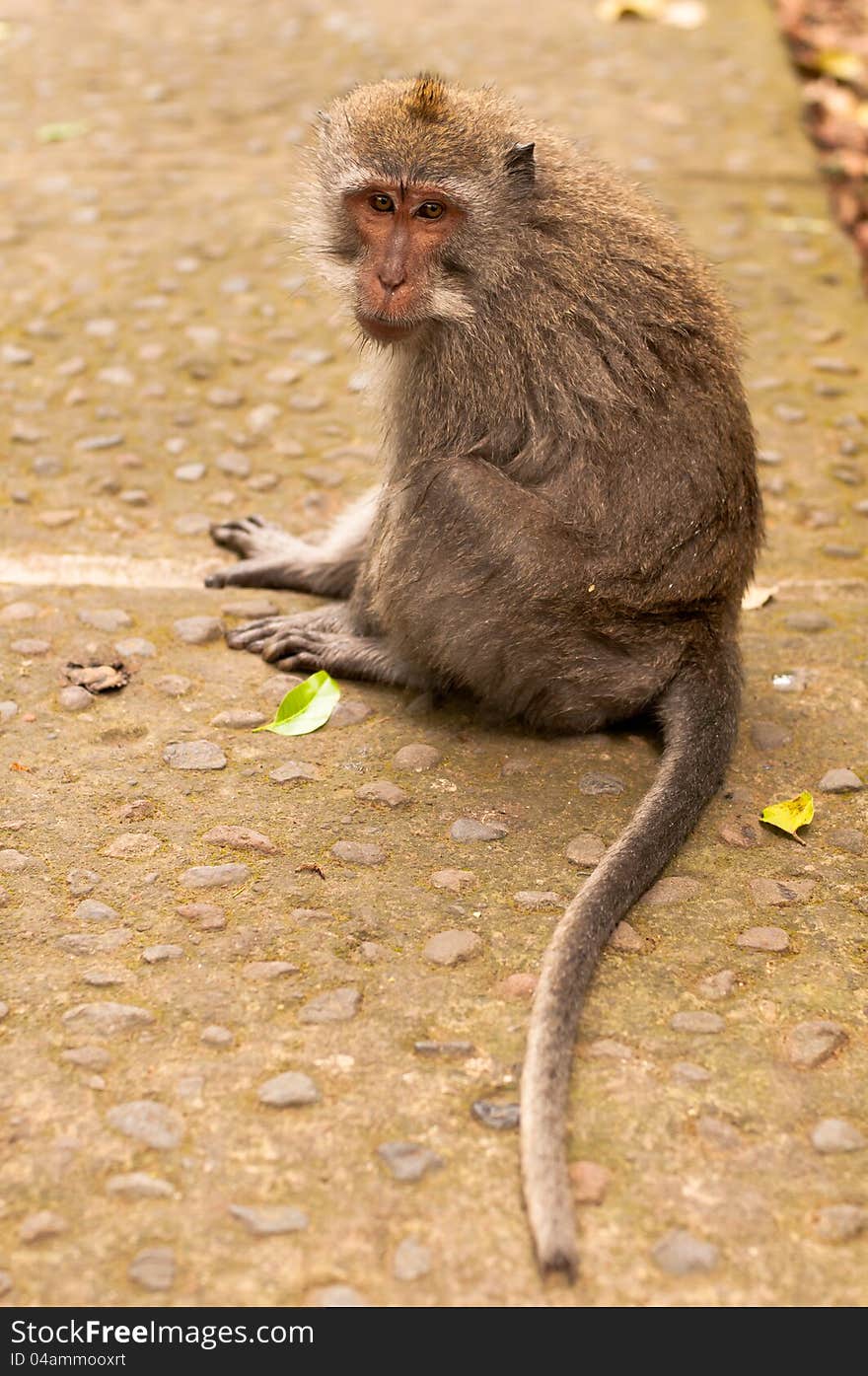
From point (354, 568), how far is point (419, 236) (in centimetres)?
119

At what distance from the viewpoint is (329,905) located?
3404 mm

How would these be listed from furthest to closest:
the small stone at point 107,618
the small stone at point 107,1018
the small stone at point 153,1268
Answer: the small stone at point 107,618 → the small stone at point 107,1018 → the small stone at point 153,1268

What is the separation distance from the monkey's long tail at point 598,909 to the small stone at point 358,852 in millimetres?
559

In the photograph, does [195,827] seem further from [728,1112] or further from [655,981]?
[728,1112]

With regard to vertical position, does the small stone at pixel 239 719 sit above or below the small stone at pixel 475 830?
above

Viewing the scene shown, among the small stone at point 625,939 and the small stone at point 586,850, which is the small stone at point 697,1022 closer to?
the small stone at point 625,939

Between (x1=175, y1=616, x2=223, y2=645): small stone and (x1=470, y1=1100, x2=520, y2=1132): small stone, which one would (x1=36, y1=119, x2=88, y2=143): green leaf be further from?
(x1=470, y1=1100, x2=520, y2=1132): small stone

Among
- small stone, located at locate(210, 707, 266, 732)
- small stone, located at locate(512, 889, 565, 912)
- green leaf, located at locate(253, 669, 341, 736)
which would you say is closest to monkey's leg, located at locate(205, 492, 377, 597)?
green leaf, located at locate(253, 669, 341, 736)

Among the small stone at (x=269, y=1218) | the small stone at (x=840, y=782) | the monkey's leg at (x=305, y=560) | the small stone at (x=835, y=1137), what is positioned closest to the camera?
the small stone at (x=269, y=1218)

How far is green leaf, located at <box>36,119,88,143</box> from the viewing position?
7.72 meters

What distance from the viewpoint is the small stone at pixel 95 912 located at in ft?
10.9

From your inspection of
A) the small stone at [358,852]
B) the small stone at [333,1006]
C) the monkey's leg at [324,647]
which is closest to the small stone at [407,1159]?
the small stone at [333,1006]

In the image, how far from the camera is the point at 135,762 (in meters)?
3.87
